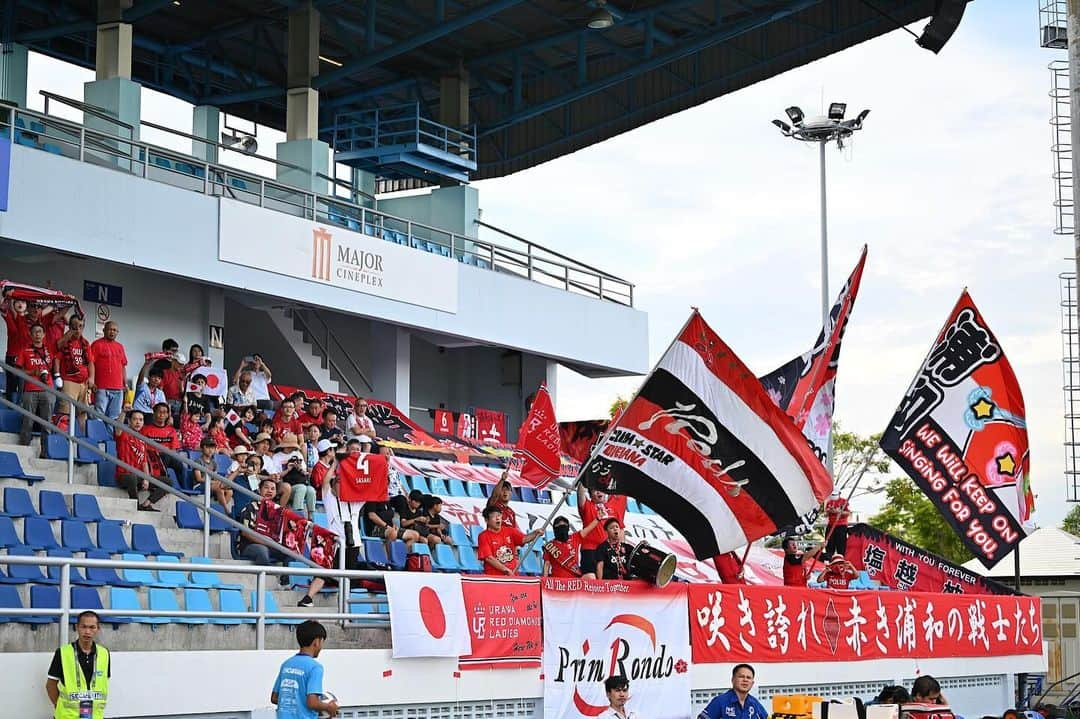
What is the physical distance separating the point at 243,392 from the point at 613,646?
9.05 metres

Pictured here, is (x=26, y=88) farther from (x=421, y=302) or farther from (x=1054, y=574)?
(x=1054, y=574)

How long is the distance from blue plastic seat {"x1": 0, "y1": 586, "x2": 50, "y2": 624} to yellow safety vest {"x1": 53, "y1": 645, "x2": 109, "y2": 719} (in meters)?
0.97

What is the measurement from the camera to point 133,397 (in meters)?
20.6

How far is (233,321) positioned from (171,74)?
849cm

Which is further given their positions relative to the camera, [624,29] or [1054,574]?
[1054,574]

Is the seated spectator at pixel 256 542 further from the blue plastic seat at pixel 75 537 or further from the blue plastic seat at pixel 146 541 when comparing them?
the blue plastic seat at pixel 75 537

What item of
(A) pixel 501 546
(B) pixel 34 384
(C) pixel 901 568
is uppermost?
(B) pixel 34 384

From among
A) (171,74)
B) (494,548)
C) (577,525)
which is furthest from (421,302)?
(494,548)

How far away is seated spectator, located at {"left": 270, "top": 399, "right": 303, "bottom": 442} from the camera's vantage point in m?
20.5

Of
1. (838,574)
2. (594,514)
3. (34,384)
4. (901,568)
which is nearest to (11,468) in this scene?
(34,384)

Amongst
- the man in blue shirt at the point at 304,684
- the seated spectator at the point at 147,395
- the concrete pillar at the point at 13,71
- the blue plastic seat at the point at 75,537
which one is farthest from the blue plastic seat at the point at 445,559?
the concrete pillar at the point at 13,71

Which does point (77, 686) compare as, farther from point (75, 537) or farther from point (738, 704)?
point (738, 704)

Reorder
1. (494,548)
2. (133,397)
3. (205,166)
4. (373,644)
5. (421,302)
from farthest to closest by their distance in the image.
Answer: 1. (421,302)
2. (205,166)
3. (133,397)
4. (494,548)
5. (373,644)

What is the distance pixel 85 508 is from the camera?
1484 centimetres
